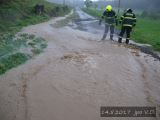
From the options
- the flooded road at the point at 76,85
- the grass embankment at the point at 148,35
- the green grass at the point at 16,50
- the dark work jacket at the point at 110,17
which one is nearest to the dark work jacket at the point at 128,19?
the dark work jacket at the point at 110,17

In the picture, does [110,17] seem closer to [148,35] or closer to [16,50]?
[148,35]

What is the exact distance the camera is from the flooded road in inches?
236

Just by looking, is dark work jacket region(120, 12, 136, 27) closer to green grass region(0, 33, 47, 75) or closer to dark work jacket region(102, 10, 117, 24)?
dark work jacket region(102, 10, 117, 24)

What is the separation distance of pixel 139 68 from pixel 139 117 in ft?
13.4

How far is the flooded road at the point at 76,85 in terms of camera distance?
6.00 metres

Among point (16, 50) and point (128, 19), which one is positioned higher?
point (128, 19)

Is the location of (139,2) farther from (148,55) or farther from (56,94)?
(56,94)

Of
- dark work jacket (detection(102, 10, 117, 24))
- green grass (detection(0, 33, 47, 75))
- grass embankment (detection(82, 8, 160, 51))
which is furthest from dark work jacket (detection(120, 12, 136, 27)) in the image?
green grass (detection(0, 33, 47, 75))

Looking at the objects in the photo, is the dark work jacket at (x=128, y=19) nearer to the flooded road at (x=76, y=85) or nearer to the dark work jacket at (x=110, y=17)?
the dark work jacket at (x=110, y=17)

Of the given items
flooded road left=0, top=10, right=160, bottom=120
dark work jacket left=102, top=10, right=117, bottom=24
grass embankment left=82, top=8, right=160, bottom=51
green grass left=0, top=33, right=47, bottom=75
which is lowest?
grass embankment left=82, top=8, right=160, bottom=51

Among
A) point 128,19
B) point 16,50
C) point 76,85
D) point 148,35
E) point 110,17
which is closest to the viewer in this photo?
point 76,85

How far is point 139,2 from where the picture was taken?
85312 millimetres

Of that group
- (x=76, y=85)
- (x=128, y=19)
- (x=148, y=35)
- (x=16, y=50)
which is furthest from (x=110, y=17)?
(x=76, y=85)

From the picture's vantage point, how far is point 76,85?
7543mm
